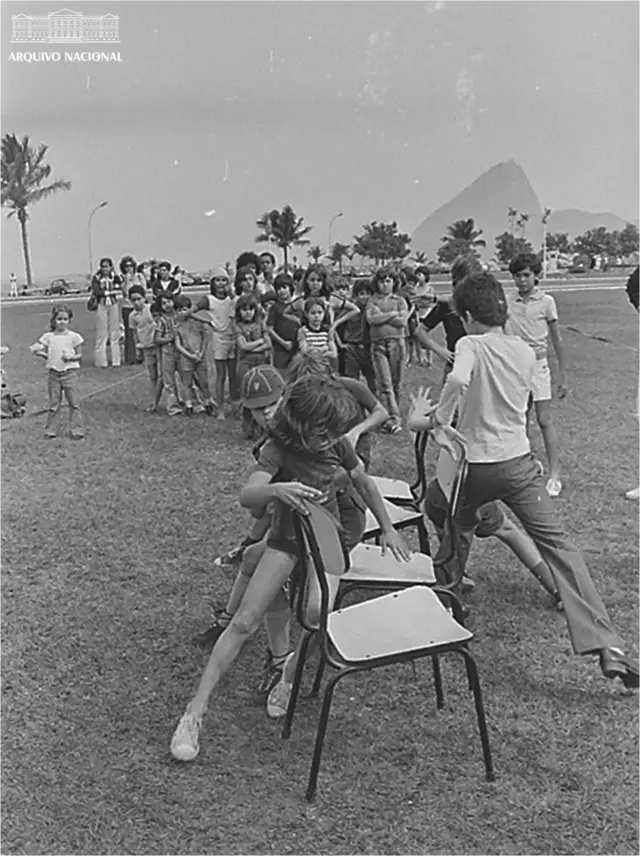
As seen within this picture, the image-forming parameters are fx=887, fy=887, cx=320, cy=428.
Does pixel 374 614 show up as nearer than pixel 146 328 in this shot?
Yes

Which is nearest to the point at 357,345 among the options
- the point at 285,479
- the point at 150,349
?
the point at 150,349

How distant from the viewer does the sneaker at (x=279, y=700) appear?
277cm

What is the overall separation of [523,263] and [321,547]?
2.70 meters

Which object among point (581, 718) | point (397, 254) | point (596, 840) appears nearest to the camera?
point (596, 840)

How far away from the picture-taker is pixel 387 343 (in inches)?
295

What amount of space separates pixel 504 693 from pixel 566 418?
4.92m

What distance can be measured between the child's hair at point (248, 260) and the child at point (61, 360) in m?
1.53

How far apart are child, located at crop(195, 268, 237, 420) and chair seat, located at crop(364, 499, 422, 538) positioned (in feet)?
15.0

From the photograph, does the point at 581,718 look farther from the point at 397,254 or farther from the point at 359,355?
the point at 397,254

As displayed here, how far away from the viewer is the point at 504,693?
2883 millimetres

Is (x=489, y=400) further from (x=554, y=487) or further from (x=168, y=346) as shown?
(x=168, y=346)

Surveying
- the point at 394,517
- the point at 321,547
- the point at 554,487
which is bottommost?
the point at 554,487

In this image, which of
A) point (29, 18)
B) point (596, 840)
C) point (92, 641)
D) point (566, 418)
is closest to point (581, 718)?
point (596, 840)

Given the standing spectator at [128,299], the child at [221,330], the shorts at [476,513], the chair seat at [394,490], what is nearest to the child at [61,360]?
the child at [221,330]
